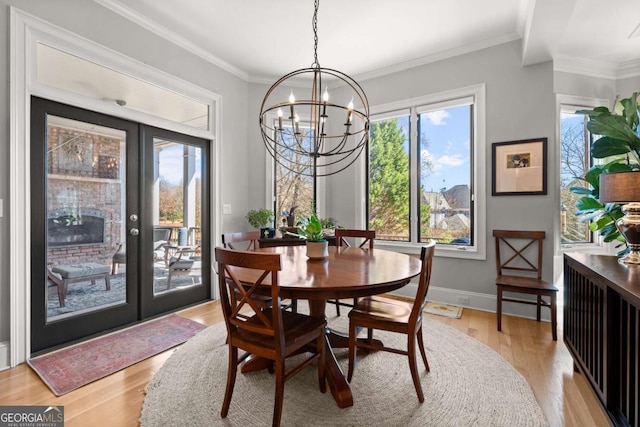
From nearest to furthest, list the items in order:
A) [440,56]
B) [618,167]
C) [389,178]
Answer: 1. [618,167]
2. [440,56]
3. [389,178]

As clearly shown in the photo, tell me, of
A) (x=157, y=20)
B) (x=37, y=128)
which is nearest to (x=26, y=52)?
(x=37, y=128)

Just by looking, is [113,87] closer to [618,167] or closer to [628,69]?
[618,167]

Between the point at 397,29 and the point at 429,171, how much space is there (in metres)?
1.65

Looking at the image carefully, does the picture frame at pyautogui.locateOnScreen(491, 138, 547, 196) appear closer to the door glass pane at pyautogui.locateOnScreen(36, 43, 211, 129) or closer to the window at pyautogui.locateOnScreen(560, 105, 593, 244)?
the window at pyautogui.locateOnScreen(560, 105, 593, 244)

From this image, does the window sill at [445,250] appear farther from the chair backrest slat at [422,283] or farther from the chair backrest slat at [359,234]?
the chair backrest slat at [422,283]

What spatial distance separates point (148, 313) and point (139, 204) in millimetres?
1127

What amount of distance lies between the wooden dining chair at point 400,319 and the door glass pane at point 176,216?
2.30 m

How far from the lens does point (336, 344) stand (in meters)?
2.26

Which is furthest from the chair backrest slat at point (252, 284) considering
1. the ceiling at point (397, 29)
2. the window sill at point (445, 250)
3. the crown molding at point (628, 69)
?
the crown molding at point (628, 69)

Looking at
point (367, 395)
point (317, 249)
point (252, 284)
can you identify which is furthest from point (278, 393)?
point (317, 249)

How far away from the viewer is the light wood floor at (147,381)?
5.40 ft

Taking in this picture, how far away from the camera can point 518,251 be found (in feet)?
10.4

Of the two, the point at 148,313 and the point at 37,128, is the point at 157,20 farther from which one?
the point at 148,313

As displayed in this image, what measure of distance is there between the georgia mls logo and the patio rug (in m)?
3.13
